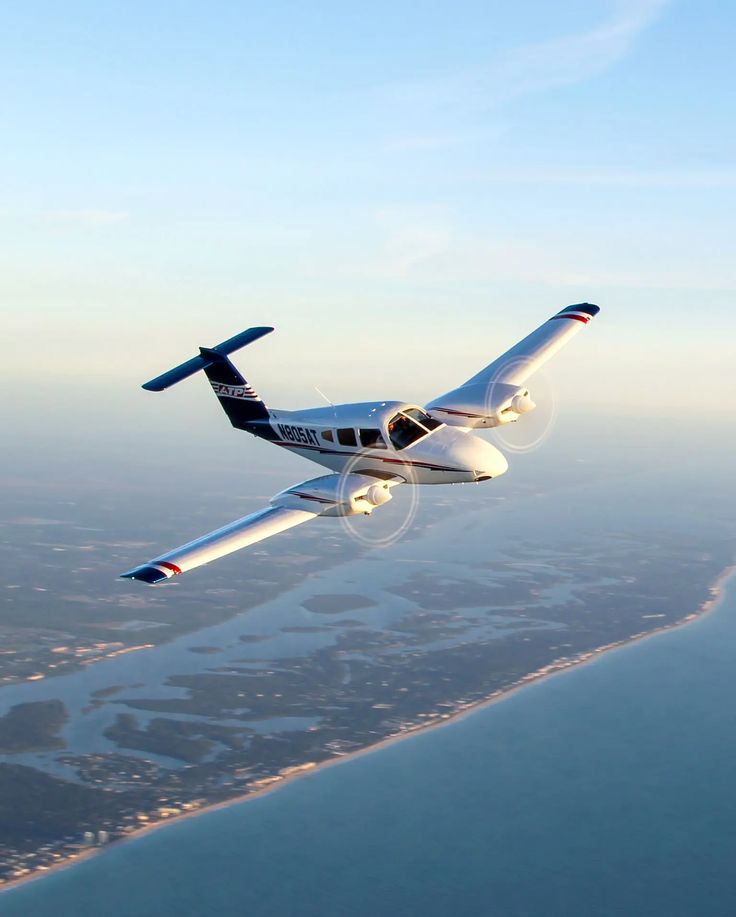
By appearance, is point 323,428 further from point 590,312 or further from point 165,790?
point 165,790

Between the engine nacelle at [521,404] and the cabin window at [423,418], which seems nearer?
the cabin window at [423,418]

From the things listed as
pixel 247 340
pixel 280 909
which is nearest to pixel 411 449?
pixel 247 340

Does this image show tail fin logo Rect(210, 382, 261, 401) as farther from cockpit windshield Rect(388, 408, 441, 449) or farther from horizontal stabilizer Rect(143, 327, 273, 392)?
cockpit windshield Rect(388, 408, 441, 449)

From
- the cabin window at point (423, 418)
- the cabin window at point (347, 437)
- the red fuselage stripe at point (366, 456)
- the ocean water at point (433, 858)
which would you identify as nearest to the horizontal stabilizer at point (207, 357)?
the red fuselage stripe at point (366, 456)

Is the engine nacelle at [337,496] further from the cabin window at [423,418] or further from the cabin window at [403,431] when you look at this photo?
the cabin window at [423,418]

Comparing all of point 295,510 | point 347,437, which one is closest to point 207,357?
point 347,437

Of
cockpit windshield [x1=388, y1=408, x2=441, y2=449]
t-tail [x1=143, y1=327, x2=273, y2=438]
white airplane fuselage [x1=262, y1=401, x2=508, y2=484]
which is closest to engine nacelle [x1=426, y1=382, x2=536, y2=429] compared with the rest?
white airplane fuselage [x1=262, y1=401, x2=508, y2=484]

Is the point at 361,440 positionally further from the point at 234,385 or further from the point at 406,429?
the point at 234,385
